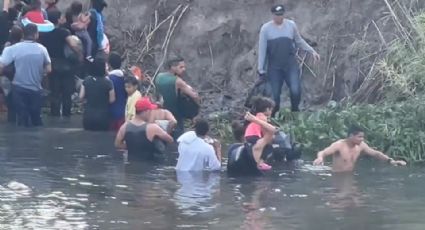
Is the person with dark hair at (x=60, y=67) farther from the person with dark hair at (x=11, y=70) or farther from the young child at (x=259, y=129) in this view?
the young child at (x=259, y=129)

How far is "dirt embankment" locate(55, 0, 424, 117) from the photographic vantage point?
21.9 meters

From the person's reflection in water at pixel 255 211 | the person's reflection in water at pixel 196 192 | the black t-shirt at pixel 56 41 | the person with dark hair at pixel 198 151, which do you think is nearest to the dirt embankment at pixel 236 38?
the black t-shirt at pixel 56 41

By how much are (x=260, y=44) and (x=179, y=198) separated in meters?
6.18

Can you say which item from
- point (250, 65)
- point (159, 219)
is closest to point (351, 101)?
point (250, 65)

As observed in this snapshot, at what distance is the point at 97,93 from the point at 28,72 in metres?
1.24

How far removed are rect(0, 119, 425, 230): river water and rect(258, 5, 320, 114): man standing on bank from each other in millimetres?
2973

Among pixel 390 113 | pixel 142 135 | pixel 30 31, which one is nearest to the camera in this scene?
pixel 142 135

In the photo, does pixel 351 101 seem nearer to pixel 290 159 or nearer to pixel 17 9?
pixel 290 159

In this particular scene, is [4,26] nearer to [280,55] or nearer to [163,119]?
[280,55]

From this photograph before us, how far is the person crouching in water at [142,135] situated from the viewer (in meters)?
17.9

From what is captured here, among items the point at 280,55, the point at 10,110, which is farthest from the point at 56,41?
the point at 280,55

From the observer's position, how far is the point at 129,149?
18.1 metres

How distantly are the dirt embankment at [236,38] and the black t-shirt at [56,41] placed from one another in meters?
2.55

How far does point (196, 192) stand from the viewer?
613 inches
